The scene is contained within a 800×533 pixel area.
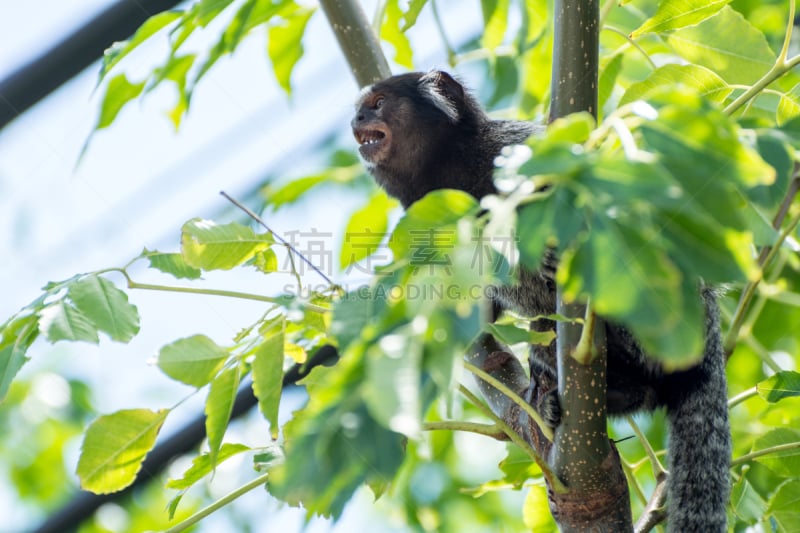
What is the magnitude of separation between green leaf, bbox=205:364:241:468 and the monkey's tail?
1.33m

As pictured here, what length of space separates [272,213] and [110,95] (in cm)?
103

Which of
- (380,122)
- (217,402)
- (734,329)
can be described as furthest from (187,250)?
(380,122)

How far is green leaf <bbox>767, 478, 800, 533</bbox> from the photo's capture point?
2094 millimetres

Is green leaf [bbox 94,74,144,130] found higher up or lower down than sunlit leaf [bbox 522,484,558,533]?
higher up

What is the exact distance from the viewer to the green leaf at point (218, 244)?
6.18ft

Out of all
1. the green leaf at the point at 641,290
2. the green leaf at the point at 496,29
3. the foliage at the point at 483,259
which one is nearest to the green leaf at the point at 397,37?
the foliage at the point at 483,259

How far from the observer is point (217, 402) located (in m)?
1.67

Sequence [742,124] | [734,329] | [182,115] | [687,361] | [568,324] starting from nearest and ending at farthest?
[687,361] < [742,124] < [568,324] < [734,329] < [182,115]

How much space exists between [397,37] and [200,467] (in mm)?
1630

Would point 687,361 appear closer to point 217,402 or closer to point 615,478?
point 217,402

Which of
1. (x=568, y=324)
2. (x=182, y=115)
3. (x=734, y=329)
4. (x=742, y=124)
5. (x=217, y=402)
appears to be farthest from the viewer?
(x=182, y=115)

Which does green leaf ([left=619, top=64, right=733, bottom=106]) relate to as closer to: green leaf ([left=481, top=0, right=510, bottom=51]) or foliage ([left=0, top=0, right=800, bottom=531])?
foliage ([left=0, top=0, right=800, bottom=531])

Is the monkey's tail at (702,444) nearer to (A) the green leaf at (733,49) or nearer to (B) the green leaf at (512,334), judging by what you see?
(A) the green leaf at (733,49)

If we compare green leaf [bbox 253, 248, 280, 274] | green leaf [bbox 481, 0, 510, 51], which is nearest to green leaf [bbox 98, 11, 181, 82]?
green leaf [bbox 253, 248, 280, 274]
